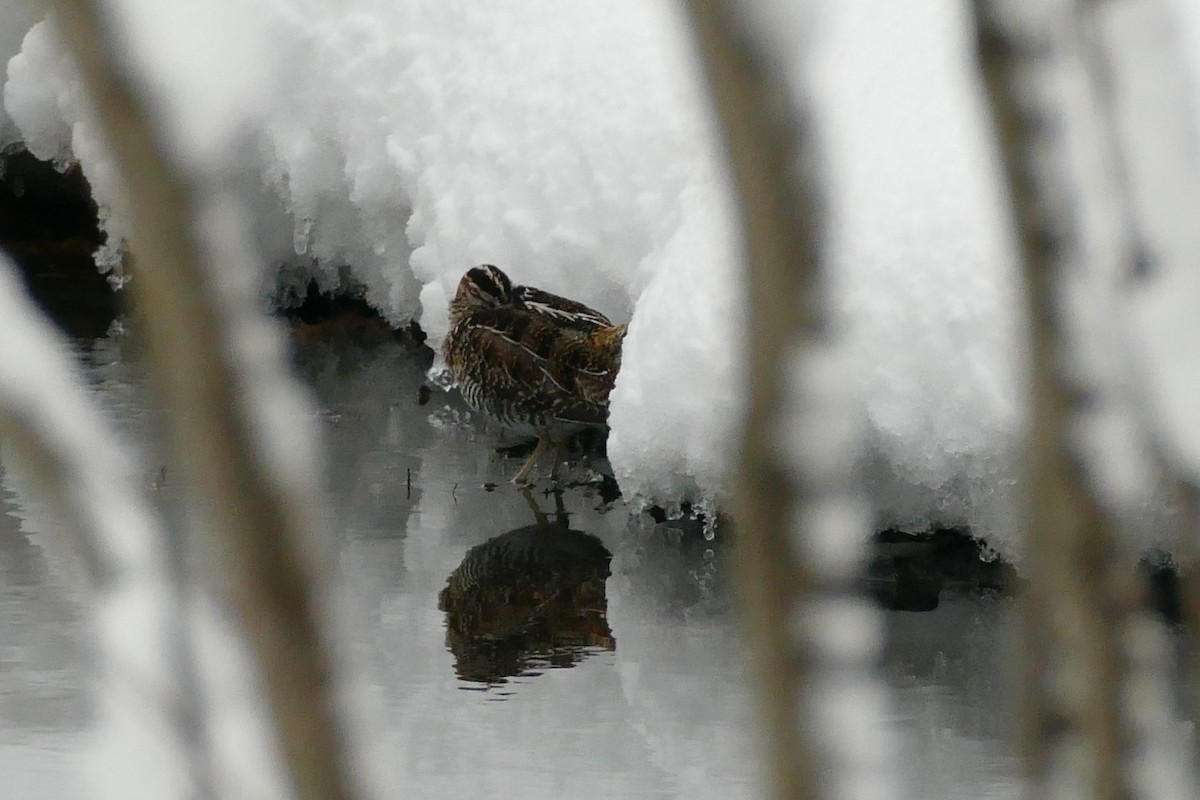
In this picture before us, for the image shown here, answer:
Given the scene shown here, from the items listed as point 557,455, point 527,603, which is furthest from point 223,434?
point 557,455

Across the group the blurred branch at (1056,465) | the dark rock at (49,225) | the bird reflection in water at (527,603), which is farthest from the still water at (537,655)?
the dark rock at (49,225)

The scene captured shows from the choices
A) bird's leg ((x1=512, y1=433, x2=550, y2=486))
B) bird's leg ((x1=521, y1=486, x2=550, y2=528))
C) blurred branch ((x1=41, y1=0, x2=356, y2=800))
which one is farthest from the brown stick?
bird's leg ((x1=512, y1=433, x2=550, y2=486))

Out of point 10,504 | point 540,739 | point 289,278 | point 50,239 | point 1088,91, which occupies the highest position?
point 50,239

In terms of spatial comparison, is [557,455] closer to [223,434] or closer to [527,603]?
[527,603]

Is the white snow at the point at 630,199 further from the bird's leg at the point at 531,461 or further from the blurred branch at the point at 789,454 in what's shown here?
the blurred branch at the point at 789,454

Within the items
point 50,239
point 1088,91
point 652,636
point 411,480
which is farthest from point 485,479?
point 50,239

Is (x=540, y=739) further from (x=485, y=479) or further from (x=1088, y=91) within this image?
(x=1088, y=91)
